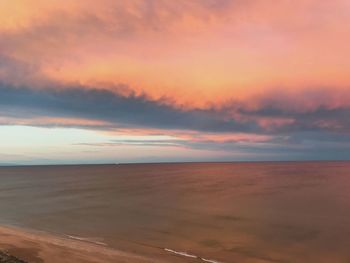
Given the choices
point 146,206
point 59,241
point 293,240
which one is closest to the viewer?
point 59,241

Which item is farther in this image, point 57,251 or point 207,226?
point 207,226

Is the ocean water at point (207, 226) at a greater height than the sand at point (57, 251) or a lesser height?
lesser

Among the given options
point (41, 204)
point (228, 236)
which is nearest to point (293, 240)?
point (228, 236)

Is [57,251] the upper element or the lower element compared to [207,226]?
upper

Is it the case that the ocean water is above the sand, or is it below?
below

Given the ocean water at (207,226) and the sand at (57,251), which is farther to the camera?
the ocean water at (207,226)

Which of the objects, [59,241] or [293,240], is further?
[293,240]

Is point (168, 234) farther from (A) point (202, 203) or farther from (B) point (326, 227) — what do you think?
(A) point (202, 203)

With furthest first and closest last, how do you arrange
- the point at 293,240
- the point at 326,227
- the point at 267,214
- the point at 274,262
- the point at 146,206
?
the point at 146,206
the point at 267,214
the point at 326,227
the point at 293,240
the point at 274,262
